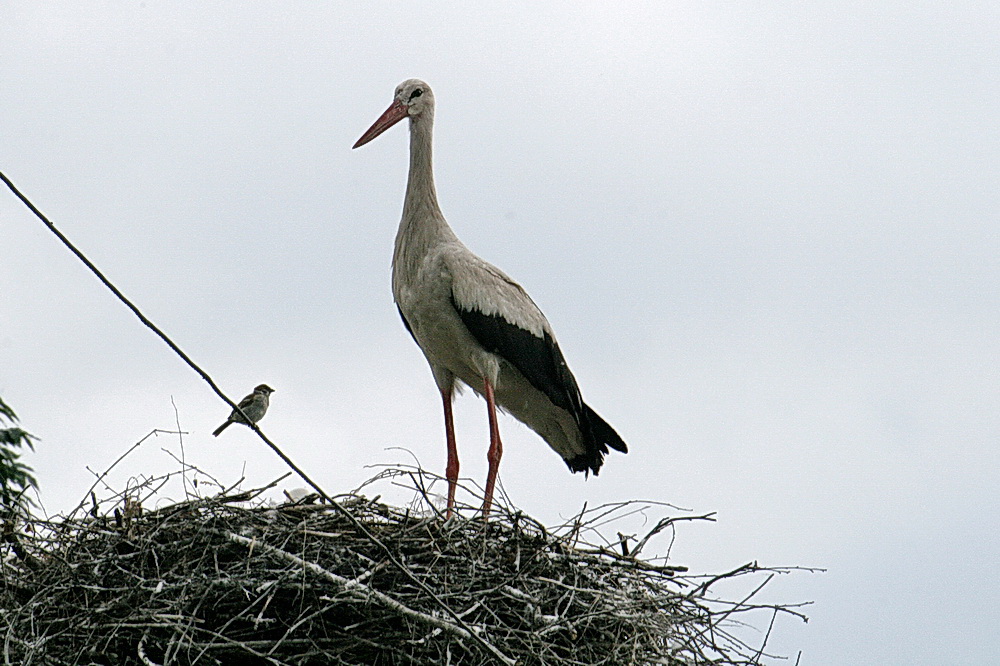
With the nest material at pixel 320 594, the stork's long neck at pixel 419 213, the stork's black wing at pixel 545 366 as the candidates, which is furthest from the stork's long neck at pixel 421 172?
the nest material at pixel 320 594

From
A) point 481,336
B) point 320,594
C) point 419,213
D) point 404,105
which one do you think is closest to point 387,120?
point 404,105

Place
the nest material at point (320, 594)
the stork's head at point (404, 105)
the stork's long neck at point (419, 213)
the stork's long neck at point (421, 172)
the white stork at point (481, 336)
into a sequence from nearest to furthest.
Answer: the nest material at point (320, 594) < the white stork at point (481, 336) < the stork's long neck at point (419, 213) < the stork's long neck at point (421, 172) < the stork's head at point (404, 105)

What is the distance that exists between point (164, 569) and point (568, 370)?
10.1 ft

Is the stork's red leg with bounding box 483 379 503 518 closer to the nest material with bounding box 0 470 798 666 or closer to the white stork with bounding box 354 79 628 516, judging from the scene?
the white stork with bounding box 354 79 628 516

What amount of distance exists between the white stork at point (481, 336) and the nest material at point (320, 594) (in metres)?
1.83

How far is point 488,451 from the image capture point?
8.48 meters

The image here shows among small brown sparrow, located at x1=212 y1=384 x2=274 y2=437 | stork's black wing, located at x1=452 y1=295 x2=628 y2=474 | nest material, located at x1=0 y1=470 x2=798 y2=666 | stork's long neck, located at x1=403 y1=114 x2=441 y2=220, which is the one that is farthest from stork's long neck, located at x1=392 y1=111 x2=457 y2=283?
nest material, located at x1=0 y1=470 x2=798 y2=666

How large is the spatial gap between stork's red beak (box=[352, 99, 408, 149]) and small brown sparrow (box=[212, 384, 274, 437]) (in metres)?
1.56

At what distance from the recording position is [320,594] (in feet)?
18.6

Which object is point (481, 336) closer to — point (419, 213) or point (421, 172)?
point (419, 213)

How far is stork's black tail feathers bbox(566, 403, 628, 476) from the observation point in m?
8.32

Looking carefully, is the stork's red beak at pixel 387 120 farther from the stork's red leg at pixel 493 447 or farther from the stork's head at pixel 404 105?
the stork's red leg at pixel 493 447

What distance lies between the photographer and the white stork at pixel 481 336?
803cm

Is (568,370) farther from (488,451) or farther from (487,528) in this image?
(487,528)
